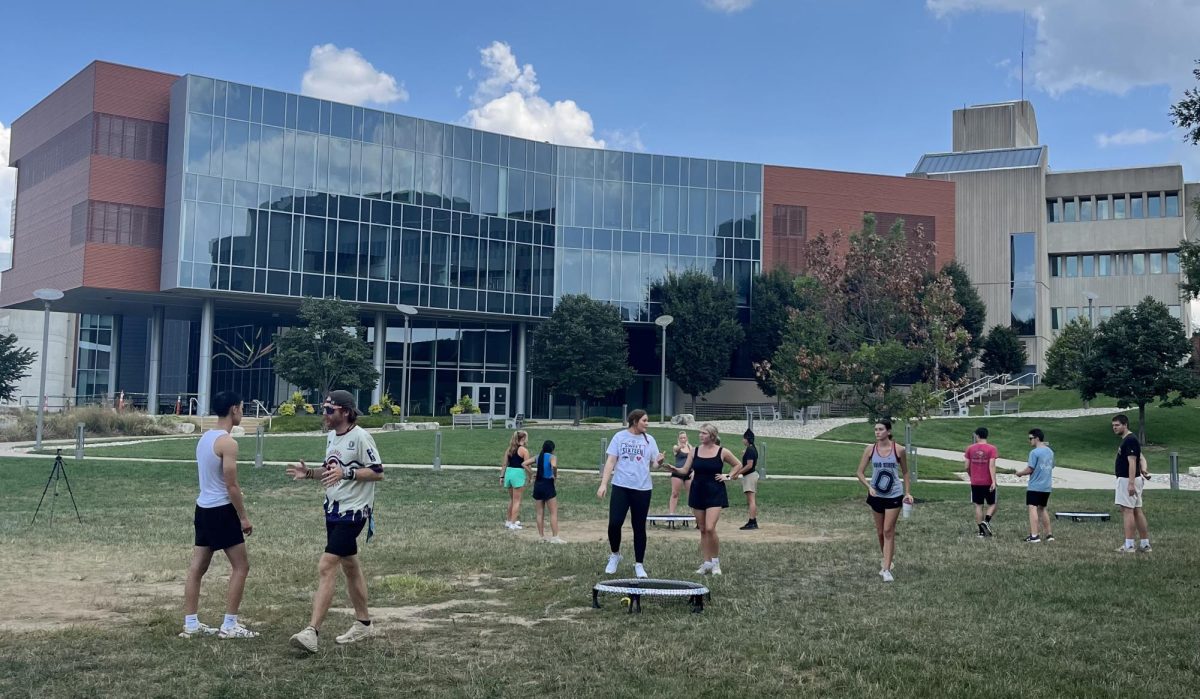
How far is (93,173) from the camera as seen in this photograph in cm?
5184

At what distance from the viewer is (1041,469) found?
15.4 m

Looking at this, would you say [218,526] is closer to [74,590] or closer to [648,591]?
[74,590]

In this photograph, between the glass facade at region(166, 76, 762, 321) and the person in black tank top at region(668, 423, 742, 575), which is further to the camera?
the glass facade at region(166, 76, 762, 321)

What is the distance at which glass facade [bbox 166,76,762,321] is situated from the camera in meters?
52.8

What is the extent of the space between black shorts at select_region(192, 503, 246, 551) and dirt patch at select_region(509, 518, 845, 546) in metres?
6.95

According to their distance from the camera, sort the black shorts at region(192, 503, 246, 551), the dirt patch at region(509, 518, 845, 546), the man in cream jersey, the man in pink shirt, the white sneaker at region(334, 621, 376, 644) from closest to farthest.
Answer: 1. the man in cream jersey
2. the white sneaker at region(334, 621, 376, 644)
3. the black shorts at region(192, 503, 246, 551)
4. the dirt patch at region(509, 518, 845, 546)
5. the man in pink shirt

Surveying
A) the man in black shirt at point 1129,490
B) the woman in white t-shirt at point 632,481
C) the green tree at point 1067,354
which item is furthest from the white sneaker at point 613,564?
the green tree at point 1067,354

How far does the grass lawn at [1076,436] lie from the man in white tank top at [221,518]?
3654cm

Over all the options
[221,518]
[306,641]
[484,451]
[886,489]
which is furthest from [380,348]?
[306,641]

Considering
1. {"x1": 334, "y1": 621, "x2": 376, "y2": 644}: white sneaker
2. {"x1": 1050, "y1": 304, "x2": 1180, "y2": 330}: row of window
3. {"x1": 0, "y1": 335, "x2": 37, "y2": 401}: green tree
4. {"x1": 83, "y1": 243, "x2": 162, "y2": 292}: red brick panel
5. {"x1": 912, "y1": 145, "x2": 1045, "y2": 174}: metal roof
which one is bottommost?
{"x1": 334, "y1": 621, "x2": 376, "y2": 644}: white sneaker

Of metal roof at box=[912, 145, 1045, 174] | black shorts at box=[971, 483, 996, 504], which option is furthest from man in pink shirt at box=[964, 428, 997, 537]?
metal roof at box=[912, 145, 1045, 174]

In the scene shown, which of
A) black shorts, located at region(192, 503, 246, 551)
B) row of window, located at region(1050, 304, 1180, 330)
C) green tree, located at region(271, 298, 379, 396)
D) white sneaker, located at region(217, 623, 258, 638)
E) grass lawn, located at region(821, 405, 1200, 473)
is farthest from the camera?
row of window, located at region(1050, 304, 1180, 330)

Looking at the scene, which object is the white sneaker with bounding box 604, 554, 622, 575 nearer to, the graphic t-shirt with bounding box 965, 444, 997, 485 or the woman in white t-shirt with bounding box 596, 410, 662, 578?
the woman in white t-shirt with bounding box 596, 410, 662, 578

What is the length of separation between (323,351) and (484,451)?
19.2m
